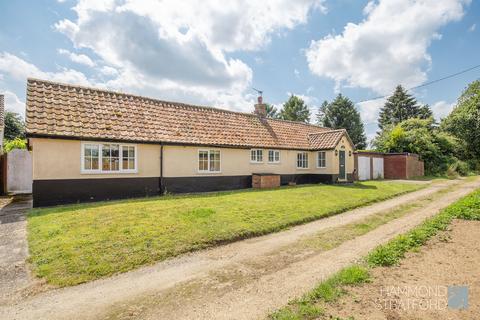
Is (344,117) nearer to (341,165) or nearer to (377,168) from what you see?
(377,168)

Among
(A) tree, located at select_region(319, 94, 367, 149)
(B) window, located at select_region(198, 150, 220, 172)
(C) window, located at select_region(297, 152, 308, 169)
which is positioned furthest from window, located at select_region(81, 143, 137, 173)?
(A) tree, located at select_region(319, 94, 367, 149)

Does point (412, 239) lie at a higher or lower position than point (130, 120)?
lower

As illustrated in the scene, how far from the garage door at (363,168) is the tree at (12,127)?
4675cm

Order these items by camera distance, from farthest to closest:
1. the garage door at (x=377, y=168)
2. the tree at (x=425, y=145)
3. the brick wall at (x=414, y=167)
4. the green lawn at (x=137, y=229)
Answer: the tree at (x=425, y=145) < the brick wall at (x=414, y=167) < the garage door at (x=377, y=168) < the green lawn at (x=137, y=229)

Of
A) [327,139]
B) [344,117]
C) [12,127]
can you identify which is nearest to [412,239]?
[327,139]

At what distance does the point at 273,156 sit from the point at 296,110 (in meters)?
41.5

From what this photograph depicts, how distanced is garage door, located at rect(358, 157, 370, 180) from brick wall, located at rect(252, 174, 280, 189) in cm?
1103

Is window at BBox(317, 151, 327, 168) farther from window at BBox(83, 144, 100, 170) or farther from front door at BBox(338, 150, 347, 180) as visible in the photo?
window at BBox(83, 144, 100, 170)

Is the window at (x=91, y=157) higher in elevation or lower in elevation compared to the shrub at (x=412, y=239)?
higher

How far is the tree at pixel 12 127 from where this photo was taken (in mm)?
38688

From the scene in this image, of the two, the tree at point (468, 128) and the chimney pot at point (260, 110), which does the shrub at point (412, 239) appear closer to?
the chimney pot at point (260, 110)

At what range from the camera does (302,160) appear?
70.0 ft

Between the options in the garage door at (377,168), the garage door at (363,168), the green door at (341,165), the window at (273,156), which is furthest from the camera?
the garage door at (377,168)

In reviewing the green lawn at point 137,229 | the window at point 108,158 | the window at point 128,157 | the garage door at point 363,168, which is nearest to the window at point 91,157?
the window at point 108,158
